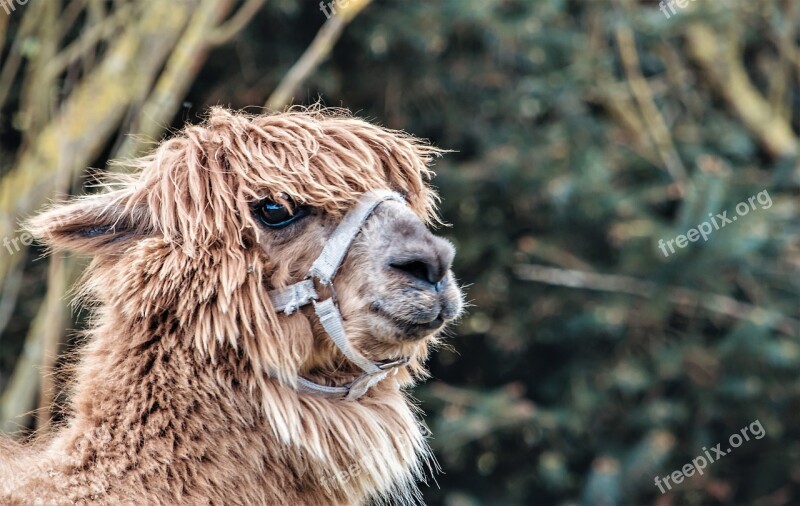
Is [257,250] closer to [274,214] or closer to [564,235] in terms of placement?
[274,214]

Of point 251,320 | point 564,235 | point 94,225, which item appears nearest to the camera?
point 251,320

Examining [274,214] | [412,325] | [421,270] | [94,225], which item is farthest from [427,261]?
[94,225]

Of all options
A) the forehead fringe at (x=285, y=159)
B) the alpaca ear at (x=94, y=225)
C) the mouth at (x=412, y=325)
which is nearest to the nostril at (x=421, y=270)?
the mouth at (x=412, y=325)

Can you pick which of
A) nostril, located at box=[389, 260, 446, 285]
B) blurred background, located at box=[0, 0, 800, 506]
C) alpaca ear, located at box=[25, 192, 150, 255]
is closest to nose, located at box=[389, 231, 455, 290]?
nostril, located at box=[389, 260, 446, 285]

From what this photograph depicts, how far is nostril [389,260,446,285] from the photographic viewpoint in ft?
10.6

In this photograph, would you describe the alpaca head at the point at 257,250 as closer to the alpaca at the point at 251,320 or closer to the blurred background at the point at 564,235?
the alpaca at the point at 251,320

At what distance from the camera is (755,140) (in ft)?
36.3

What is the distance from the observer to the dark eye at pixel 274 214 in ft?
11.0

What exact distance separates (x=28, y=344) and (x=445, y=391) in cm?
339

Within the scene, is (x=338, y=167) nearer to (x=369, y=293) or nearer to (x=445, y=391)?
(x=369, y=293)

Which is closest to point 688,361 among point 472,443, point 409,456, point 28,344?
point 472,443

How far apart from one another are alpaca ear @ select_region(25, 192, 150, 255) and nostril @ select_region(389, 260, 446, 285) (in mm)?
831

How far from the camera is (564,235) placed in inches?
382

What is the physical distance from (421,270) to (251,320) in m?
0.55
